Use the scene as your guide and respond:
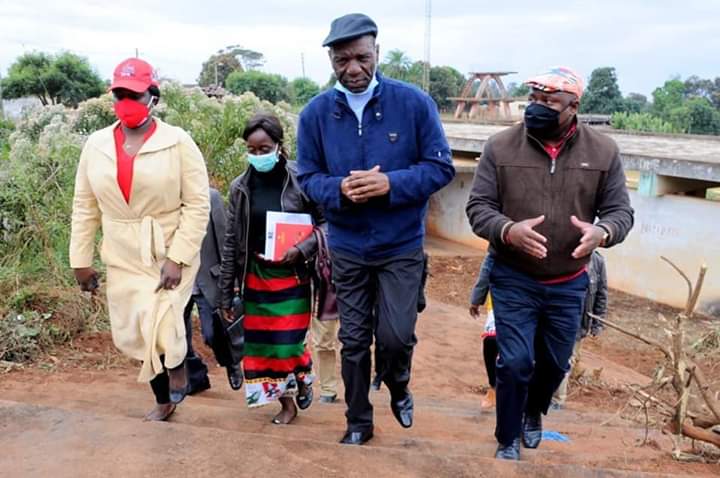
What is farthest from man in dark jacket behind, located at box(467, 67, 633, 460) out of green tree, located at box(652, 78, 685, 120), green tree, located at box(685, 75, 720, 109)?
green tree, located at box(685, 75, 720, 109)

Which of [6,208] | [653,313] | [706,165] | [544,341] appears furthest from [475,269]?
[544,341]

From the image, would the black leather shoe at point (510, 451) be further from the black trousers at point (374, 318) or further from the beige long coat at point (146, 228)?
the beige long coat at point (146, 228)

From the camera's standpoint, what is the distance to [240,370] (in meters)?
4.67

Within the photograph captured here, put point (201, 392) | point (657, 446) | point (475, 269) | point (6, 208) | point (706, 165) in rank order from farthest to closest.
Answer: point (475, 269) → point (706, 165) → point (6, 208) → point (201, 392) → point (657, 446)

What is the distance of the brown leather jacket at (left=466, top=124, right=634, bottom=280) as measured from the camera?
134 inches

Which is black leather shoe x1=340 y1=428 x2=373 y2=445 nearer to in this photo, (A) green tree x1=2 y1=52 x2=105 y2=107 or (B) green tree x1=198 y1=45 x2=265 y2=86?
(A) green tree x1=2 y1=52 x2=105 y2=107

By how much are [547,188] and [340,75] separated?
1.10 metres

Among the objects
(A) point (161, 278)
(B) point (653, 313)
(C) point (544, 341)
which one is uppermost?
(A) point (161, 278)

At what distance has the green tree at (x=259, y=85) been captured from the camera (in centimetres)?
4022

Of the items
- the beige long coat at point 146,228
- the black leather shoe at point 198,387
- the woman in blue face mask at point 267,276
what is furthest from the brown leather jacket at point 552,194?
the black leather shoe at point 198,387

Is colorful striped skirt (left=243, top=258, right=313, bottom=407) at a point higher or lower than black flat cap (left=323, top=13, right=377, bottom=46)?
lower

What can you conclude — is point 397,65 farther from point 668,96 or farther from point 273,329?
point 273,329

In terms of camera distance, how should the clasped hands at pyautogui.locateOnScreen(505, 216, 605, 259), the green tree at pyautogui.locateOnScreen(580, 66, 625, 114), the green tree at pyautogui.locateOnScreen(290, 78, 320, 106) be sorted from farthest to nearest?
the green tree at pyautogui.locateOnScreen(290, 78, 320, 106), the green tree at pyautogui.locateOnScreen(580, 66, 625, 114), the clasped hands at pyautogui.locateOnScreen(505, 216, 605, 259)

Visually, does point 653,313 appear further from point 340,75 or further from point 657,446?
point 340,75
